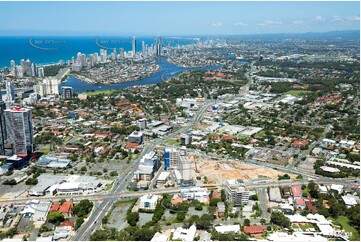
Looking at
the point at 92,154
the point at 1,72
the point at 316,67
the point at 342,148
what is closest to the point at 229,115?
the point at 342,148

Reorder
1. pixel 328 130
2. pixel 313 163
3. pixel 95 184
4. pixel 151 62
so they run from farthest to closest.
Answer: pixel 151 62
pixel 328 130
pixel 313 163
pixel 95 184

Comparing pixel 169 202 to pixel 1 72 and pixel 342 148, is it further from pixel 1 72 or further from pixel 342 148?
pixel 1 72

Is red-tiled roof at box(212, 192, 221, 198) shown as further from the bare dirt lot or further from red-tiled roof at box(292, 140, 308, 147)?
red-tiled roof at box(292, 140, 308, 147)

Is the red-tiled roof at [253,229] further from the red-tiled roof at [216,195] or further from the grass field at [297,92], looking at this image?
the grass field at [297,92]

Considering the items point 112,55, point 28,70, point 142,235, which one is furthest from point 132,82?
point 142,235

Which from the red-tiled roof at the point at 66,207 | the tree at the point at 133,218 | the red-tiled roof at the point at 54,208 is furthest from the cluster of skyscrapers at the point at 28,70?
the tree at the point at 133,218

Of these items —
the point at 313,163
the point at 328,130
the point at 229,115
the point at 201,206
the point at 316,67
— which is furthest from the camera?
the point at 316,67

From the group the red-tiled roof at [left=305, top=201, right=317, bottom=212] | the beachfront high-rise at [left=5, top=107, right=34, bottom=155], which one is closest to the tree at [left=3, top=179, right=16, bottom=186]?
the beachfront high-rise at [left=5, top=107, right=34, bottom=155]

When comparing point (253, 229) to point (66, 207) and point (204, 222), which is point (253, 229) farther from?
point (66, 207)
